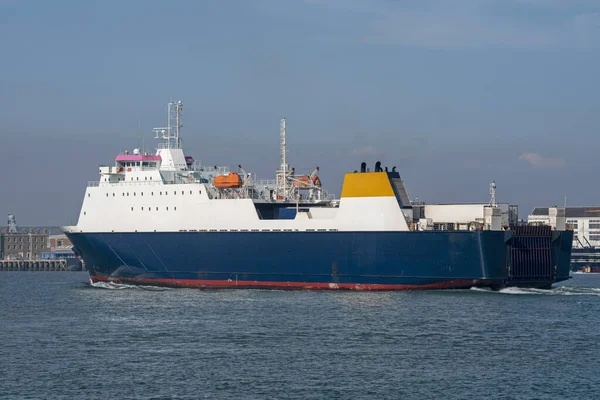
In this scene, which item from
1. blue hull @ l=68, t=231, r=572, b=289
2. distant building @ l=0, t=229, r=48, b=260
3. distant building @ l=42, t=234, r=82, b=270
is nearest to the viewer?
blue hull @ l=68, t=231, r=572, b=289

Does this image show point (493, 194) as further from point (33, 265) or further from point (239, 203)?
point (33, 265)

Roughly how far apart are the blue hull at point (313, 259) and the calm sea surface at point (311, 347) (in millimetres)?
1220

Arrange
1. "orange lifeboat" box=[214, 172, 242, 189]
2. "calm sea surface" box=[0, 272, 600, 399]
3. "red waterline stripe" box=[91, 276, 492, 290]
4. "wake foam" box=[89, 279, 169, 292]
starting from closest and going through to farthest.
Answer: "calm sea surface" box=[0, 272, 600, 399], "red waterline stripe" box=[91, 276, 492, 290], "orange lifeboat" box=[214, 172, 242, 189], "wake foam" box=[89, 279, 169, 292]

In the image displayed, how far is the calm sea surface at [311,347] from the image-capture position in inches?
823

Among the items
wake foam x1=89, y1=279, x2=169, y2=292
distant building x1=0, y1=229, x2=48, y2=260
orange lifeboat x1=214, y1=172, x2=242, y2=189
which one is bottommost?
wake foam x1=89, y1=279, x2=169, y2=292

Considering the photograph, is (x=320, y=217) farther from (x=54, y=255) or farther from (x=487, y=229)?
(x=54, y=255)

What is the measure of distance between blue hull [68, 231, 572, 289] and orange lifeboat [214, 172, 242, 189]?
2.56 metres

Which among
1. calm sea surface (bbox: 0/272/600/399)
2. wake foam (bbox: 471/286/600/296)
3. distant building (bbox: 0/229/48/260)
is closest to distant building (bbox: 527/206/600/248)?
distant building (bbox: 0/229/48/260)

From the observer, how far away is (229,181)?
44.2 meters

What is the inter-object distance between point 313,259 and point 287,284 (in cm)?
167

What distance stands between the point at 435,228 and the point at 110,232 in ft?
51.4

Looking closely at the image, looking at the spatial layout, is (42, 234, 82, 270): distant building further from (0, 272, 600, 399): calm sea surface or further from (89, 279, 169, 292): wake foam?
(0, 272, 600, 399): calm sea surface

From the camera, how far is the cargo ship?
38375mm

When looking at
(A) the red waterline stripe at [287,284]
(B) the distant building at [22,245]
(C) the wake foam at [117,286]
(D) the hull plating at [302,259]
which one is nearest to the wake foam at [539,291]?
(D) the hull plating at [302,259]
